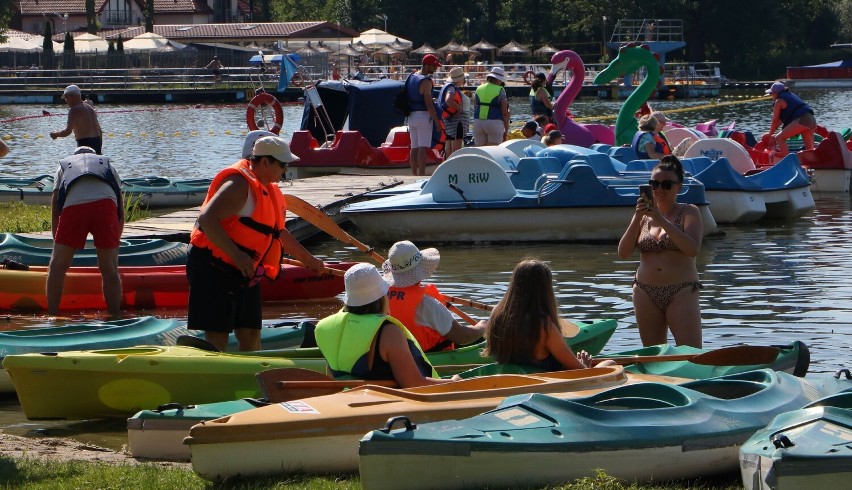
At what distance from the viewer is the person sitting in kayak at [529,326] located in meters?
6.26

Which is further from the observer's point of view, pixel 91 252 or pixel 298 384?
pixel 91 252

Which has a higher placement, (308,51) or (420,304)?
(308,51)

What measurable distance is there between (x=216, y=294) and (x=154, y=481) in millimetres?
1999

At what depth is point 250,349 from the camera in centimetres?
782

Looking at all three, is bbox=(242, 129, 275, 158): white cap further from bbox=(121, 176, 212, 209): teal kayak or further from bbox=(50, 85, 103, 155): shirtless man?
bbox=(121, 176, 212, 209): teal kayak

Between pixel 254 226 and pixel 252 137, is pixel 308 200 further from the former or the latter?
pixel 254 226

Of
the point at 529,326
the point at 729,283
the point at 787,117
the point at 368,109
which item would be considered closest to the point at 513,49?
the point at 368,109

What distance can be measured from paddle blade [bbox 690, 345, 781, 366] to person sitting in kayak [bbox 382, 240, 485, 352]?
128cm

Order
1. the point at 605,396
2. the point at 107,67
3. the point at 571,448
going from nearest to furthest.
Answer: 1. the point at 571,448
2. the point at 605,396
3. the point at 107,67

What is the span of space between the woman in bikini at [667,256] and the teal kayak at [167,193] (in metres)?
11.1

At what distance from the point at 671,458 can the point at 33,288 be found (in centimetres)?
671

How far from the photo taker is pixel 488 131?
64.2ft

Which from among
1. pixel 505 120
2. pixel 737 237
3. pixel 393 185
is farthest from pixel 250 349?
pixel 505 120

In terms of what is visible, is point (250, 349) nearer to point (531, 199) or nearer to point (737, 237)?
point (531, 199)
